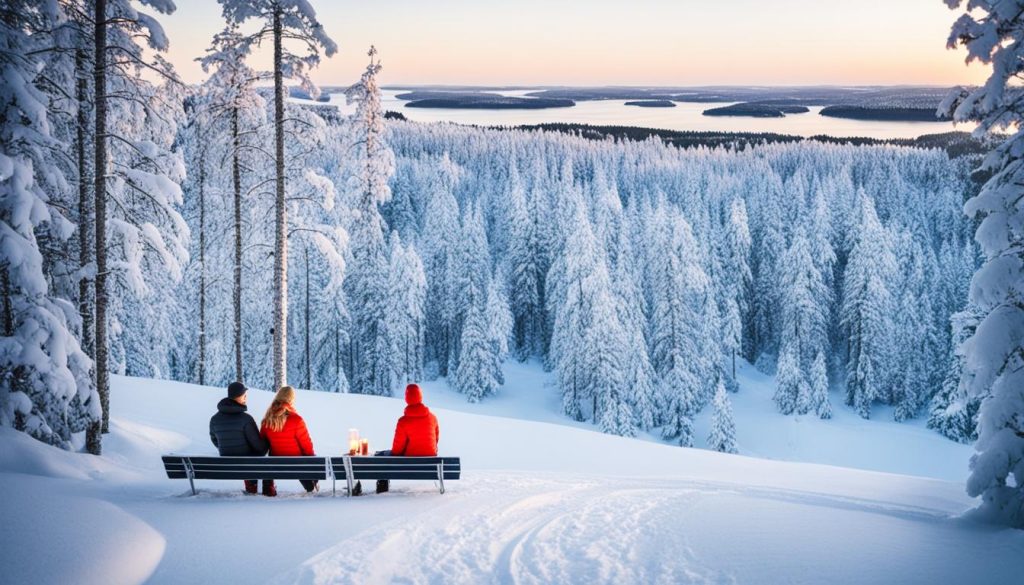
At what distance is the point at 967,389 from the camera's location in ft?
35.8

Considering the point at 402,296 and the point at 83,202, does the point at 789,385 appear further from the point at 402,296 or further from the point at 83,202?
the point at 83,202

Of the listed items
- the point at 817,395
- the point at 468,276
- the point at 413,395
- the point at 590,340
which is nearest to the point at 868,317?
the point at 817,395

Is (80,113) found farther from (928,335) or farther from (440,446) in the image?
(928,335)

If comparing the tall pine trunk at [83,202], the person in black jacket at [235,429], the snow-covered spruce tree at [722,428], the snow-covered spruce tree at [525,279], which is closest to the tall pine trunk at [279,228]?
the tall pine trunk at [83,202]

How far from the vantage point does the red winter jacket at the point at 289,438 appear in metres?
10.9

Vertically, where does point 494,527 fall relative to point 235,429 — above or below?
below

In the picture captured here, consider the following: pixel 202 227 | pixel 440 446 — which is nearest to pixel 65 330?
pixel 440 446

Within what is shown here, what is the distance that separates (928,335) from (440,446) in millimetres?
55094

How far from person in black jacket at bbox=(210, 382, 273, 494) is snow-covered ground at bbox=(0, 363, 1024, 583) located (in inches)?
31.0

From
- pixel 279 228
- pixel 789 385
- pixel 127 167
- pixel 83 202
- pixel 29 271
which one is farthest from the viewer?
pixel 789 385

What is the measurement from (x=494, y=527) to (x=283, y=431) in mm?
3638

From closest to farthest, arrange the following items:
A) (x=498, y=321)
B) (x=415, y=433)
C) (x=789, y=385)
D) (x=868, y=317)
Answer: (x=415, y=433) → (x=789, y=385) → (x=868, y=317) → (x=498, y=321)

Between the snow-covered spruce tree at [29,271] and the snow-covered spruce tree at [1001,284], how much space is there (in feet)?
45.5

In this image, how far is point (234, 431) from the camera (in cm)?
1077
